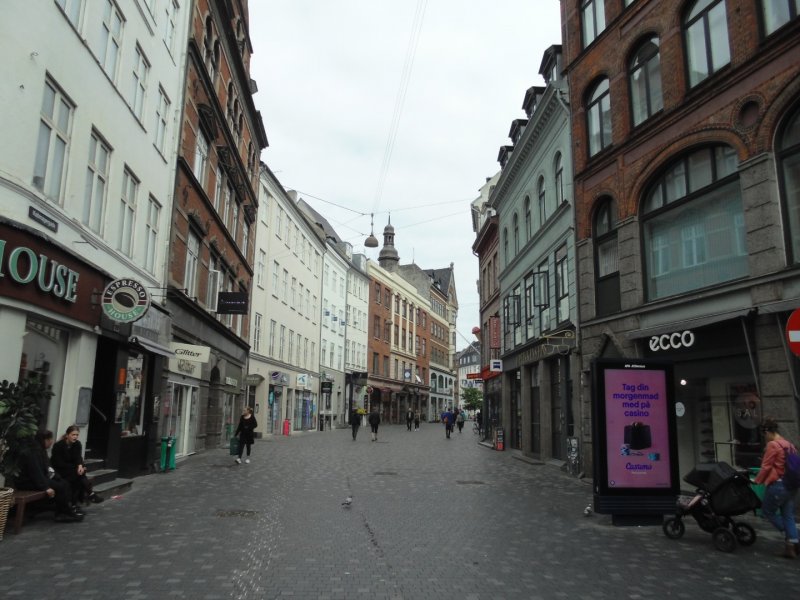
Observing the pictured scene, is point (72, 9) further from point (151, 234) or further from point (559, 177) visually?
point (559, 177)

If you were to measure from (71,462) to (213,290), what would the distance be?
1410 cm

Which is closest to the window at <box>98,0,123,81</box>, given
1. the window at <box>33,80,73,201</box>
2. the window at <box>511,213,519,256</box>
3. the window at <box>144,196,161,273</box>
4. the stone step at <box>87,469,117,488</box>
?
the window at <box>33,80,73,201</box>

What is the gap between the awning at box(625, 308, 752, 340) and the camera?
38.6ft

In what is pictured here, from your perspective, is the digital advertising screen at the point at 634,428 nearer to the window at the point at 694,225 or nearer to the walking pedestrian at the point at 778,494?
the walking pedestrian at the point at 778,494

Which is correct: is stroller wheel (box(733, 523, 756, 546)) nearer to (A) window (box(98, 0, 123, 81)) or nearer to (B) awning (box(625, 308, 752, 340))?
(B) awning (box(625, 308, 752, 340))

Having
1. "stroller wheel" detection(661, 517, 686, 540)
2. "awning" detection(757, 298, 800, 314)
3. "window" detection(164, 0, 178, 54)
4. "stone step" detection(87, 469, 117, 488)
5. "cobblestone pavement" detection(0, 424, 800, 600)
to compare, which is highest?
"window" detection(164, 0, 178, 54)

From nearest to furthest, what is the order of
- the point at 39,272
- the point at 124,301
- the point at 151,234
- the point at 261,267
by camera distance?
the point at 39,272 < the point at 124,301 < the point at 151,234 < the point at 261,267

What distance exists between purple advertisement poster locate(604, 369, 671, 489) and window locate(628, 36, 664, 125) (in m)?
7.70

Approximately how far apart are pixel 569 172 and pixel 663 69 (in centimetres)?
508

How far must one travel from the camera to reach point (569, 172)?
1958cm

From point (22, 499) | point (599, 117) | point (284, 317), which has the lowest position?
point (22, 499)

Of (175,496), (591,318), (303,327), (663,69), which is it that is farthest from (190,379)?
(303,327)

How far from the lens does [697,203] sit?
1377cm

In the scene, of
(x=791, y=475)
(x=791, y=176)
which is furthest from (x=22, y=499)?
(x=791, y=176)
